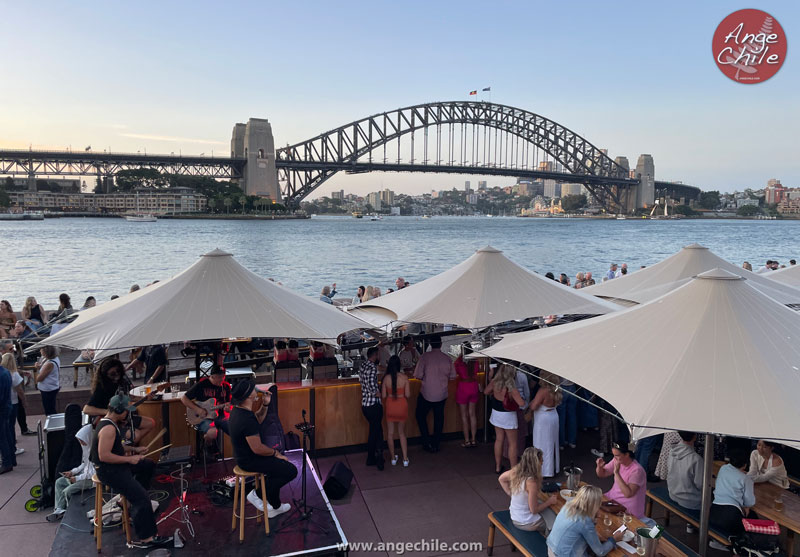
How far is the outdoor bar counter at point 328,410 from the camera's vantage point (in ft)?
22.5

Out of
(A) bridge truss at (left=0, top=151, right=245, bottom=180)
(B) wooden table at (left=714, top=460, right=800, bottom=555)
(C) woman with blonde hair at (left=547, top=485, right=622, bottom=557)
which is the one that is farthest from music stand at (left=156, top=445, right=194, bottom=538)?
(A) bridge truss at (left=0, top=151, right=245, bottom=180)

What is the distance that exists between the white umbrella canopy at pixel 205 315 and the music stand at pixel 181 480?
3.84 ft

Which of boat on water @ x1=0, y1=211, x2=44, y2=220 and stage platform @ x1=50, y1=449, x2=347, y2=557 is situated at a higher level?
boat on water @ x1=0, y1=211, x2=44, y2=220

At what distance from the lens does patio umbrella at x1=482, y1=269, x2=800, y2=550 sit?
132 inches

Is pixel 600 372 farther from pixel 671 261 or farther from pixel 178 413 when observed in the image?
pixel 671 261

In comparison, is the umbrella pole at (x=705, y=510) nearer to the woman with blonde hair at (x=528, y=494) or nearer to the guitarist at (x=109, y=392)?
the woman with blonde hair at (x=528, y=494)

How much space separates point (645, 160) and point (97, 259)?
116296mm

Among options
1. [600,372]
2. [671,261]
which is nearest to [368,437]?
[600,372]

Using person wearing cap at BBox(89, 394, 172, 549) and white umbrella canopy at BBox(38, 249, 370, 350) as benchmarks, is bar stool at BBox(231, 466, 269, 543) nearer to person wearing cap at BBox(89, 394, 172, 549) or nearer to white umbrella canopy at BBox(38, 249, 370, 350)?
person wearing cap at BBox(89, 394, 172, 549)

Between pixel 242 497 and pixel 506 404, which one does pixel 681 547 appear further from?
pixel 242 497

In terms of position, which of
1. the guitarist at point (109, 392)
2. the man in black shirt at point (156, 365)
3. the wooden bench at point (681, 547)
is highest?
the guitarist at point (109, 392)

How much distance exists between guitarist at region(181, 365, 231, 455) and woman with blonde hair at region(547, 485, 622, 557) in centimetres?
351

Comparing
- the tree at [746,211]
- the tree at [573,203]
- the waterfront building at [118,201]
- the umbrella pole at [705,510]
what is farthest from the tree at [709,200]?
the umbrella pole at [705,510]

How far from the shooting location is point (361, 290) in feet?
48.9
